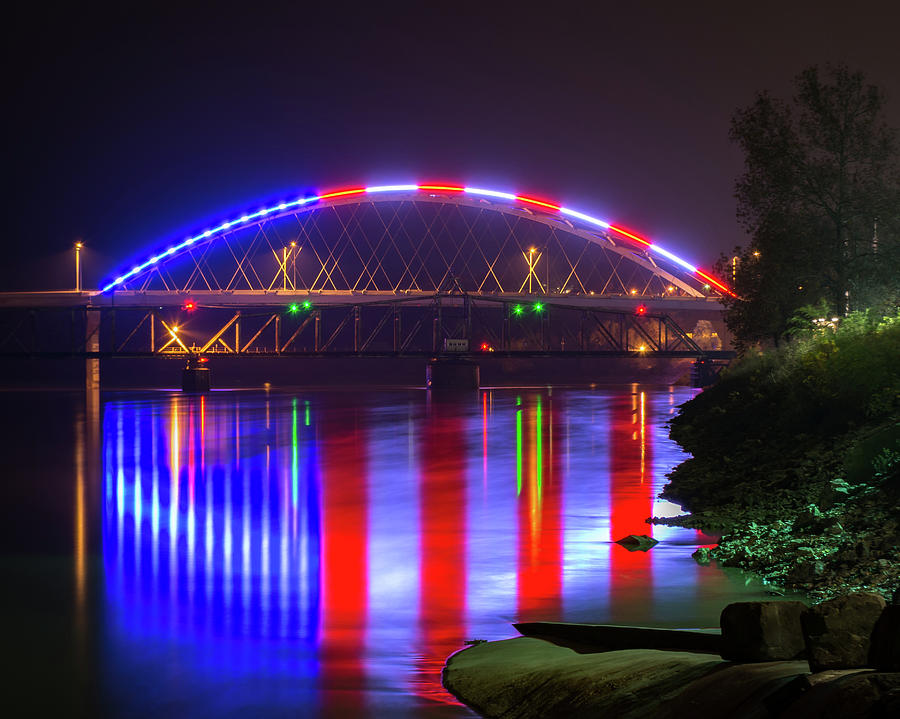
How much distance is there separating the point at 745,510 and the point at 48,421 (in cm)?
5134

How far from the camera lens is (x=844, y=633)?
769cm

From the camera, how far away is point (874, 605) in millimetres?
7688

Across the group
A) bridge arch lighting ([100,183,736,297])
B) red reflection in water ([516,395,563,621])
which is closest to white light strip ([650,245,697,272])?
bridge arch lighting ([100,183,736,297])

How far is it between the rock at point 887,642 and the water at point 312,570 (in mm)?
4061

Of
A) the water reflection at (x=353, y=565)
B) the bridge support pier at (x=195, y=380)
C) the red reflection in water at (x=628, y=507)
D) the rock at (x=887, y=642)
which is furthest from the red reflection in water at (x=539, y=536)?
the bridge support pier at (x=195, y=380)

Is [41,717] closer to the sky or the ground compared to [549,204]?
closer to the ground

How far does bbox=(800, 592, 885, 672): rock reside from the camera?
7633 millimetres

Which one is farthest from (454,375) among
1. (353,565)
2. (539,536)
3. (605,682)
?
(605,682)

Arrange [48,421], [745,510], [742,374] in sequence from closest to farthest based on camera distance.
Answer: [745,510] → [742,374] → [48,421]

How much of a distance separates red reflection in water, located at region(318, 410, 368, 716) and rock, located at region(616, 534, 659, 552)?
14.6ft

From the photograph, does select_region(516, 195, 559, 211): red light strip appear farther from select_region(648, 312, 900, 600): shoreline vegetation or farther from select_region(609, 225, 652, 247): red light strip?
select_region(648, 312, 900, 600): shoreline vegetation

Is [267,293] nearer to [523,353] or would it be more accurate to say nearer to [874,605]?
[523,353]

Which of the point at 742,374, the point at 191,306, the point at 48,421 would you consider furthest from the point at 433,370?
the point at 742,374

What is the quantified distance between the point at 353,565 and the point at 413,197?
126 meters
